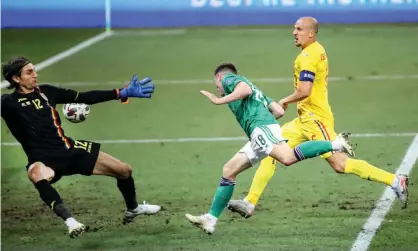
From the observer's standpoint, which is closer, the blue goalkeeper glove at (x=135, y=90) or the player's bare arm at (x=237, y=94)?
the player's bare arm at (x=237, y=94)

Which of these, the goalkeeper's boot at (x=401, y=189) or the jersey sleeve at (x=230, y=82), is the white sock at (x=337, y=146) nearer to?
the goalkeeper's boot at (x=401, y=189)

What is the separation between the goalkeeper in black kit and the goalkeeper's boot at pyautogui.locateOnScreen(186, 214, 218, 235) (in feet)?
3.10

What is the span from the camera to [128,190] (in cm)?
1170

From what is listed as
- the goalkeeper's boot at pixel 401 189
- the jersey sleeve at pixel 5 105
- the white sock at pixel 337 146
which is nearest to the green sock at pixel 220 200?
the white sock at pixel 337 146

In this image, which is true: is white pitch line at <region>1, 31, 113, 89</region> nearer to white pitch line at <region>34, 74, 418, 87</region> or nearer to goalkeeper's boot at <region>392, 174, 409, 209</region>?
white pitch line at <region>34, 74, 418, 87</region>

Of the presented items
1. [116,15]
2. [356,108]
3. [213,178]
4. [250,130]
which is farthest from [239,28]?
[250,130]

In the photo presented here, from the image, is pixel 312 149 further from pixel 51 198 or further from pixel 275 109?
pixel 51 198

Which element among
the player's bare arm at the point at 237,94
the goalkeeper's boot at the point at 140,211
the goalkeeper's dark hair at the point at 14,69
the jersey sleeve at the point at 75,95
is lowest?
the goalkeeper's boot at the point at 140,211

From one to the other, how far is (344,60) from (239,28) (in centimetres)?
466

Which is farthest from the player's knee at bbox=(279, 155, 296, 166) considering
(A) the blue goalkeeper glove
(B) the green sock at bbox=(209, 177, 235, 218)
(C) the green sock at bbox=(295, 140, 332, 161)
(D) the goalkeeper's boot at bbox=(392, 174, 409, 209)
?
(A) the blue goalkeeper glove

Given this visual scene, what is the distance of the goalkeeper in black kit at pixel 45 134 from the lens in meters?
11.0

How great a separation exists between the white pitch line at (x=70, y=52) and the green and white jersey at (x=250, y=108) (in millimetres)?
9895

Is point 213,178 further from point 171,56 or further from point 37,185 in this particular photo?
point 171,56

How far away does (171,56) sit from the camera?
23.0 metres
